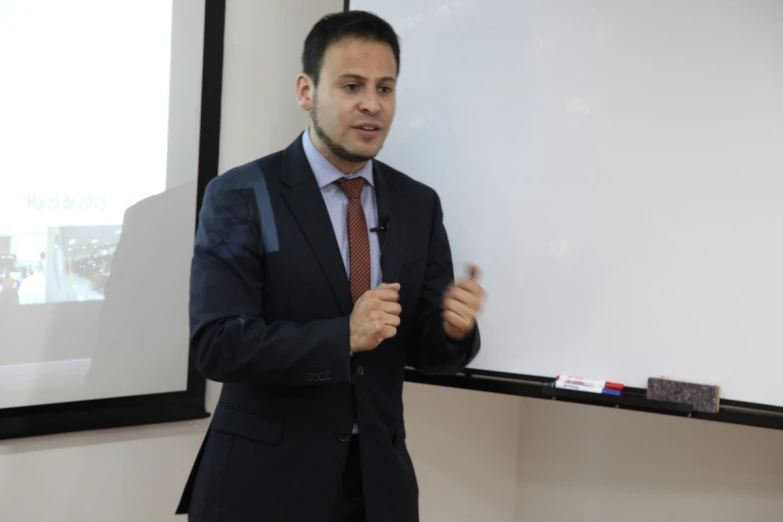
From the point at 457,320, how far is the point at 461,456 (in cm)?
152

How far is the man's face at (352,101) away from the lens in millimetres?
1781

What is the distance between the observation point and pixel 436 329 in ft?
5.96

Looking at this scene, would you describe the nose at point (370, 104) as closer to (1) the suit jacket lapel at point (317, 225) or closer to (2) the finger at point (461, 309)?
(1) the suit jacket lapel at point (317, 225)

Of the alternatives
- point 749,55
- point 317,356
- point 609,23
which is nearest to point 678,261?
point 749,55

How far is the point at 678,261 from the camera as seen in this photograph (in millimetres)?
2025

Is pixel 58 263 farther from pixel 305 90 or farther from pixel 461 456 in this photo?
pixel 461 456

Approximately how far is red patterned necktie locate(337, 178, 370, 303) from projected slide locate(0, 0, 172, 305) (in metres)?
0.88

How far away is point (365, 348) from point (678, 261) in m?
0.92

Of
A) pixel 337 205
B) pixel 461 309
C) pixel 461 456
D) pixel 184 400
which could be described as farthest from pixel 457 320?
pixel 461 456

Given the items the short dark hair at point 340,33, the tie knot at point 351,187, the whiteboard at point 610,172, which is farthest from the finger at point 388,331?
the whiteboard at point 610,172

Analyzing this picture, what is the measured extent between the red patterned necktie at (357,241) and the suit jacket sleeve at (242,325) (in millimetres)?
189

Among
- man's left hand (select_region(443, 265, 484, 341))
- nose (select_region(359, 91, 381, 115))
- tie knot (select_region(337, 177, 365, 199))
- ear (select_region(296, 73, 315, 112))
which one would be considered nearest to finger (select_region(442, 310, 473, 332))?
man's left hand (select_region(443, 265, 484, 341))

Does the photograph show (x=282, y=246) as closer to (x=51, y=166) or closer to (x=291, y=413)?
(x=291, y=413)

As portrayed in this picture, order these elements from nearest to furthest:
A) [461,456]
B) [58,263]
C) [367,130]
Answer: [367,130]
[58,263]
[461,456]
